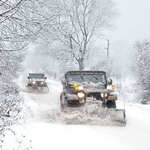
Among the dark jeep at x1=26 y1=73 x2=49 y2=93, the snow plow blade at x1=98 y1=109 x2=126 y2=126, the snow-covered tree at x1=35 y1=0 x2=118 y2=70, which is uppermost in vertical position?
the snow-covered tree at x1=35 y1=0 x2=118 y2=70

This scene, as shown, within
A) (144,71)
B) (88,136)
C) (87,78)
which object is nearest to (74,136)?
(88,136)

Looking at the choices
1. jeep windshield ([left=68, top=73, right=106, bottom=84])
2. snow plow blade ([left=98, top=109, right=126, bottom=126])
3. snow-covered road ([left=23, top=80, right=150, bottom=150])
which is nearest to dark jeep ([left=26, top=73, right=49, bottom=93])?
jeep windshield ([left=68, top=73, right=106, bottom=84])

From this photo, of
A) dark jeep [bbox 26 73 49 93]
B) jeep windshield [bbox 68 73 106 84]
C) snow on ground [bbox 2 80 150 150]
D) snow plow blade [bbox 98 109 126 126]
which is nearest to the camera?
snow on ground [bbox 2 80 150 150]

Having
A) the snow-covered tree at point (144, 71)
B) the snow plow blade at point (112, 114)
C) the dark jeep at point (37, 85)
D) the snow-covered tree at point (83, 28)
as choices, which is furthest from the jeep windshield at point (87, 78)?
the snow-covered tree at point (83, 28)

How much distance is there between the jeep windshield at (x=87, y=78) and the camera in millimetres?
10367

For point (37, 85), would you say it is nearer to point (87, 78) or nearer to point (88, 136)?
point (87, 78)

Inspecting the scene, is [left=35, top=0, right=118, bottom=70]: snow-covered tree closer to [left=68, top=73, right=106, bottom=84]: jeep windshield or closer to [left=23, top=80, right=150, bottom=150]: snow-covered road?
[left=68, top=73, right=106, bottom=84]: jeep windshield

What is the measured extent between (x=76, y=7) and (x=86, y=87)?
15442 mm

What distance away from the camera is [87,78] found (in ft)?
Answer: 34.1

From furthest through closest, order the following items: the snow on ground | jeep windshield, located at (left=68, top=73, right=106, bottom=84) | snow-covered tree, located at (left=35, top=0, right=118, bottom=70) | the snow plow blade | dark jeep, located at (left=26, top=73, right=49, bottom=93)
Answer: snow-covered tree, located at (left=35, top=0, right=118, bottom=70) < dark jeep, located at (left=26, top=73, right=49, bottom=93) < jeep windshield, located at (left=68, top=73, right=106, bottom=84) < the snow plow blade < the snow on ground

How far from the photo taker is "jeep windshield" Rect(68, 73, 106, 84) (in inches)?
408

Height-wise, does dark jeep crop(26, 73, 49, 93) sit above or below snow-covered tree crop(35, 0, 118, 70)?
below

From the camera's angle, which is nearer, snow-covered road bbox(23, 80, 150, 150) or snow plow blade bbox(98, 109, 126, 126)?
snow-covered road bbox(23, 80, 150, 150)

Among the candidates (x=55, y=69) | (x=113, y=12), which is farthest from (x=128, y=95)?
(x=55, y=69)
